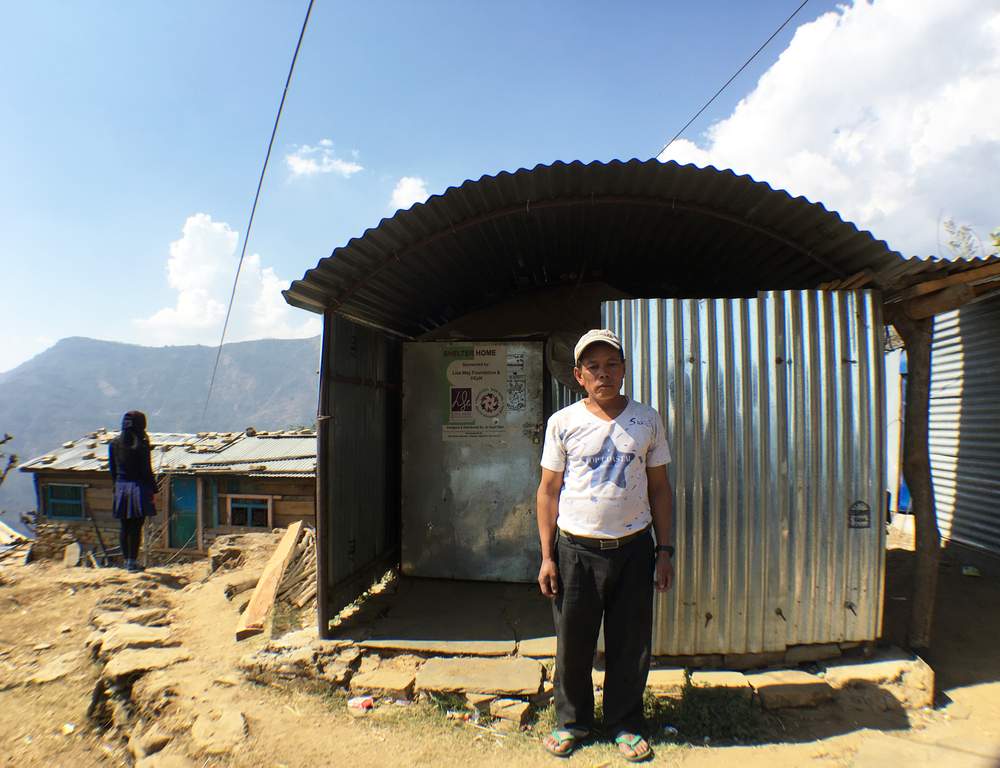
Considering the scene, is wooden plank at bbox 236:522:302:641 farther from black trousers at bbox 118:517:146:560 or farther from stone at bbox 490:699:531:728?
black trousers at bbox 118:517:146:560

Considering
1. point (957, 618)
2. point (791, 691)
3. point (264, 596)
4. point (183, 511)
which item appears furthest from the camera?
point (183, 511)

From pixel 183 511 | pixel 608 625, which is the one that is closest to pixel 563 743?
pixel 608 625

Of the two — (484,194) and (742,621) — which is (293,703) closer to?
(742,621)

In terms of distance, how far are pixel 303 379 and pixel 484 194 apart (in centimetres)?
17282

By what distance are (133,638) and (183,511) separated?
10.4 m

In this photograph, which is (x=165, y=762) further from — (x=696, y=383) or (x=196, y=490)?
(x=196, y=490)

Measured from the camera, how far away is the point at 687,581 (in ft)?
12.2

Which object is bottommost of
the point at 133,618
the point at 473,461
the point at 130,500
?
the point at 133,618

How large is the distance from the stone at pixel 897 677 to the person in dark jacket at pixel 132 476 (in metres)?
7.37

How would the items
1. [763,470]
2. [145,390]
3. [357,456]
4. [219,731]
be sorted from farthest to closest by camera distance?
1. [145,390]
2. [357,456]
3. [763,470]
4. [219,731]

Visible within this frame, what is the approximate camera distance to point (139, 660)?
427 cm

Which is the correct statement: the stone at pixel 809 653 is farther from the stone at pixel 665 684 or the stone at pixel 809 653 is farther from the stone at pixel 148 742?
the stone at pixel 148 742

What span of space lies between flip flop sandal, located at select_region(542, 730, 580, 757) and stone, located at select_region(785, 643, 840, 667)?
1.65m

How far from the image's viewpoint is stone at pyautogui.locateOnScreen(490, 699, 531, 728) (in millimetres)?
3428
